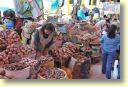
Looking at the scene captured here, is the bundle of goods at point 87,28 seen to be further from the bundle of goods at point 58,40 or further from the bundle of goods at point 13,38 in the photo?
the bundle of goods at point 13,38

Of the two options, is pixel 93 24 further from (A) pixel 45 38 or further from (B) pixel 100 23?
(A) pixel 45 38

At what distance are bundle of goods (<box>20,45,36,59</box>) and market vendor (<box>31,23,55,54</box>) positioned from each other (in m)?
0.04

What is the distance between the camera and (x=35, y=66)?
10.4 feet

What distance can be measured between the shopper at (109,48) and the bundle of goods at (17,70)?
0.64 m

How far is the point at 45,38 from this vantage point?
320 cm

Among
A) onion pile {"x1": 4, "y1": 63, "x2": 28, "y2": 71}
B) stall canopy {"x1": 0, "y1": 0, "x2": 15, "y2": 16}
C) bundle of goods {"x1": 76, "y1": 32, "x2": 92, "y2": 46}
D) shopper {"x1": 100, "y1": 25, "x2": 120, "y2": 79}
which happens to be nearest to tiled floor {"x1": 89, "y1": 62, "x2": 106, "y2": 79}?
shopper {"x1": 100, "y1": 25, "x2": 120, "y2": 79}

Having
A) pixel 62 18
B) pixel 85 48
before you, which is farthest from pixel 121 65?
pixel 62 18

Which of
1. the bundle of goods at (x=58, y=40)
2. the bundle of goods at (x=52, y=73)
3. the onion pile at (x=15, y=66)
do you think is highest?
the bundle of goods at (x=58, y=40)

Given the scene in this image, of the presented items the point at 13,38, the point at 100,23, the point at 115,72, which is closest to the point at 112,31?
the point at 100,23

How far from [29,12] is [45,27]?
18cm

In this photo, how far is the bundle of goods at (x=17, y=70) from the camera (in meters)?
3.14

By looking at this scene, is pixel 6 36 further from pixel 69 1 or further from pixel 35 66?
pixel 69 1

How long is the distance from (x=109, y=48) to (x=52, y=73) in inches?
20.3

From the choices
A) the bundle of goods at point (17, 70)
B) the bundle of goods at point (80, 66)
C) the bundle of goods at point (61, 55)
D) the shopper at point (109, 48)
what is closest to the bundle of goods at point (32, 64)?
the bundle of goods at point (17, 70)
